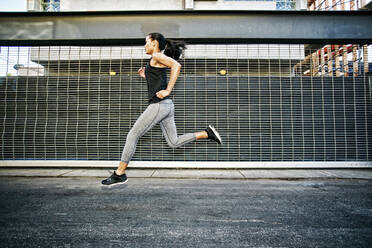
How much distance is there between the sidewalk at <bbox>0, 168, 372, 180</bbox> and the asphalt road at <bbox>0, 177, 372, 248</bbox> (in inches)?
18.5

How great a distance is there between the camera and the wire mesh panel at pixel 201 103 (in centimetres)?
408

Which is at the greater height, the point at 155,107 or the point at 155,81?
the point at 155,81

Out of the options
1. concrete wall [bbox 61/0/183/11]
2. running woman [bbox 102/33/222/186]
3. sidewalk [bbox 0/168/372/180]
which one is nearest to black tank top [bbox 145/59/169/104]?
running woman [bbox 102/33/222/186]

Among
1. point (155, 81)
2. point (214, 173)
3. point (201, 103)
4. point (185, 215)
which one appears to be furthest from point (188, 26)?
point (185, 215)

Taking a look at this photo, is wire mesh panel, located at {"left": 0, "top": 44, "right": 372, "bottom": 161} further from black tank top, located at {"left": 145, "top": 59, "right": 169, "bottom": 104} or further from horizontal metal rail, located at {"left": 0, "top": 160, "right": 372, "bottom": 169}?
black tank top, located at {"left": 145, "top": 59, "right": 169, "bottom": 104}

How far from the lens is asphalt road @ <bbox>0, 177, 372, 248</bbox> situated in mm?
1379

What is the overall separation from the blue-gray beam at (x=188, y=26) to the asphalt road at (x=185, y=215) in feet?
10.2

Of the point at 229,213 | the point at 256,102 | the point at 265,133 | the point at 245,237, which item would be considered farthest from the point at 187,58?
the point at 245,237

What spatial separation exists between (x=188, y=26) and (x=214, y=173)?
3246 mm

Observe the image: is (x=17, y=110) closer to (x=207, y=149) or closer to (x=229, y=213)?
(x=207, y=149)

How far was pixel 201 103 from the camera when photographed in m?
4.18

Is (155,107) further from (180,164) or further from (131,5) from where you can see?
(131,5)

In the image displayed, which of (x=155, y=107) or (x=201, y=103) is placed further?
(x=201, y=103)

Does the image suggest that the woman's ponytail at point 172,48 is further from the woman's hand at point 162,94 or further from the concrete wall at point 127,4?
the concrete wall at point 127,4
